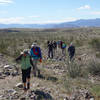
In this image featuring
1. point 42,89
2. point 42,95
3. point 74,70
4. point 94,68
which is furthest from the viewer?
point 94,68

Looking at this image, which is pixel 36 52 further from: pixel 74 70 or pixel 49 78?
pixel 74 70

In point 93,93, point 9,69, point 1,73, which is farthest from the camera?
point 9,69

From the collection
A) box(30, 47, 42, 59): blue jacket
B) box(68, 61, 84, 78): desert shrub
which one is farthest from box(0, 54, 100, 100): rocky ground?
box(30, 47, 42, 59): blue jacket

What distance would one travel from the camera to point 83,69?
40.6 ft

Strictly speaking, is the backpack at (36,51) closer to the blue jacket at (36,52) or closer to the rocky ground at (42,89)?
the blue jacket at (36,52)

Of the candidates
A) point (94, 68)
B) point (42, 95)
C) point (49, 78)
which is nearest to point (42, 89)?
point (42, 95)

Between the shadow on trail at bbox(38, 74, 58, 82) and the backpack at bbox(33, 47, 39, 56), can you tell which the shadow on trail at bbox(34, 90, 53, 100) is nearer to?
the shadow on trail at bbox(38, 74, 58, 82)

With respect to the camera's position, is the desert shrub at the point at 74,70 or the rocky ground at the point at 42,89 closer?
the rocky ground at the point at 42,89

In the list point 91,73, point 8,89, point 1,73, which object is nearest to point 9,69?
point 1,73

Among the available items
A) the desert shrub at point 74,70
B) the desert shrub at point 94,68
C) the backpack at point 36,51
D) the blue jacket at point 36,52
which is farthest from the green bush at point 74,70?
the backpack at point 36,51

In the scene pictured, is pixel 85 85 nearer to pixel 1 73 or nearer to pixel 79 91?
pixel 79 91

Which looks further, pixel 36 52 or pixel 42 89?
pixel 36 52

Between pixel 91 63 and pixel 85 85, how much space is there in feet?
9.87

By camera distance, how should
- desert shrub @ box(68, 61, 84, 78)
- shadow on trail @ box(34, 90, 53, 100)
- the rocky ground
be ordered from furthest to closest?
desert shrub @ box(68, 61, 84, 78) → the rocky ground → shadow on trail @ box(34, 90, 53, 100)
